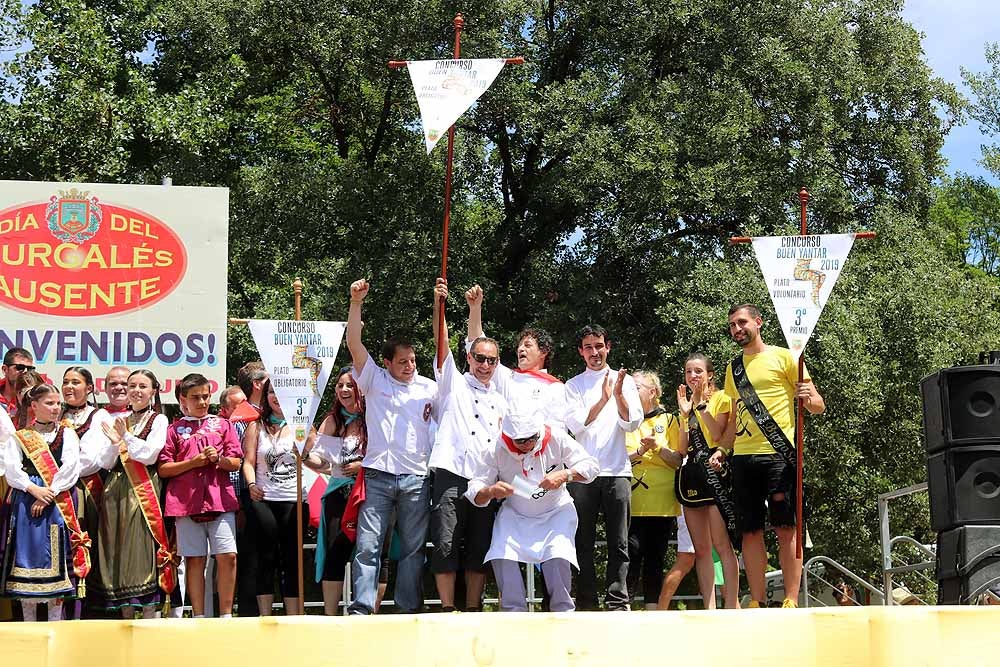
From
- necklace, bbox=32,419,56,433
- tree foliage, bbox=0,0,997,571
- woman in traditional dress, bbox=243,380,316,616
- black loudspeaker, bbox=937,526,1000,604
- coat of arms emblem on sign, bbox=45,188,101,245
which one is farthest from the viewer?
tree foliage, bbox=0,0,997,571

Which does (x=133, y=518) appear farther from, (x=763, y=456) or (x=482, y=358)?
(x=763, y=456)

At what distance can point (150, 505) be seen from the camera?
7438 mm

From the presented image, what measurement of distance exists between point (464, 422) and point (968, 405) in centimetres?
274

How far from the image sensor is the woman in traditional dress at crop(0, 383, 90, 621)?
7086mm

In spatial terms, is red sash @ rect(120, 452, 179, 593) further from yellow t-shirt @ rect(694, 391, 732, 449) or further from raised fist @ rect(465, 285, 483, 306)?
yellow t-shirt @ rect(694, 391, 732, 449)

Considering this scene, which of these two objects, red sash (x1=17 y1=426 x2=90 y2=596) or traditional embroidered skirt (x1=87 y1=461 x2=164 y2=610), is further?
traditional embroidered skirt (x1=87 y1=461 x2=164 y2=610)

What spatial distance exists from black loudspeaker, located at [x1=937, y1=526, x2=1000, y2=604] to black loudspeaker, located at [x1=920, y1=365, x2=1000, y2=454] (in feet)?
1.61

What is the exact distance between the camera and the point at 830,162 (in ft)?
58.6

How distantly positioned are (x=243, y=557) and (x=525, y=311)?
10715 mm

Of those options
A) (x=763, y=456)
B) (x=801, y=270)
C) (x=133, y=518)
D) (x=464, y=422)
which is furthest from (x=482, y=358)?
(x=133, y=518)

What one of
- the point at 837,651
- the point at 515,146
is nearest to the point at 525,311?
the point at 515,146

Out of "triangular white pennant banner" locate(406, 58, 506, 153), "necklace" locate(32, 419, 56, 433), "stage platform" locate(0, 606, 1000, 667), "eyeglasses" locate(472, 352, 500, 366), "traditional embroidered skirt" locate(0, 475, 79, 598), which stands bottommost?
"stage platform" locate(0, 606, 1000, 667)

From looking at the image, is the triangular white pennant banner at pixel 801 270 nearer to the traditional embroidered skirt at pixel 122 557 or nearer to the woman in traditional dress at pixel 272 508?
the woman in traditional dress at pixel 272 508

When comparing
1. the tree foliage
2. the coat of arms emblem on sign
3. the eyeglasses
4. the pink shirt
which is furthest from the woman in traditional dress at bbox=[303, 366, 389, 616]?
the tree foliage
